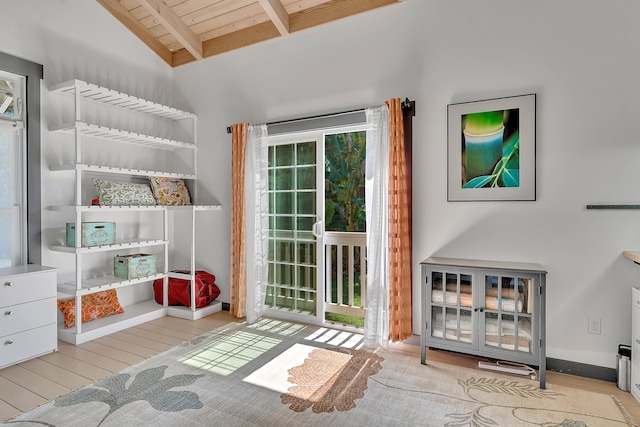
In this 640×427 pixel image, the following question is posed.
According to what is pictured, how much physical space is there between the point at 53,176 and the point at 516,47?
13.0 feet

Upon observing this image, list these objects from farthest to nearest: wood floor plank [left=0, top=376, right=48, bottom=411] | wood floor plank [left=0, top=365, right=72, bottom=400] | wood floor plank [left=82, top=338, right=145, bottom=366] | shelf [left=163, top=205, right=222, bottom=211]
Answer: shelf [left=163, top=205, right=222, bottom=211] < wood floor plank [left=82, top=338, right=145, bottom=366] < wood floor plank [left=0, top=365, right=72, bottom=400] < wood floor plank [left=0, top=376, right=48, bottom=411]

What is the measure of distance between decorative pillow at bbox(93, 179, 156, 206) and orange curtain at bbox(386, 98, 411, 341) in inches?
96.1

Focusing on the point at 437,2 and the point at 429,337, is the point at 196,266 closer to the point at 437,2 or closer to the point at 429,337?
the point at 429,337

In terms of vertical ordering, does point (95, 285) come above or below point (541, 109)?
below

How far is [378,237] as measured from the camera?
2969mm

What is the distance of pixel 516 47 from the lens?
2.57 meters

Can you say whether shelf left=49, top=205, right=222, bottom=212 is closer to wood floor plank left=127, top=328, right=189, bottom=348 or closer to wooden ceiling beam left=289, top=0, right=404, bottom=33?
wood floor plank left=127, top=328, right=189, bottom=348

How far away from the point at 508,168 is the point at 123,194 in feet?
11.1

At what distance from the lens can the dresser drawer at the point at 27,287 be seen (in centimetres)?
249

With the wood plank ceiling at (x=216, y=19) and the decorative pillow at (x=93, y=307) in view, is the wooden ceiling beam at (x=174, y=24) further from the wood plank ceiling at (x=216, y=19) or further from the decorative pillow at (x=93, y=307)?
the decorative pillow at (x=93, y=307)

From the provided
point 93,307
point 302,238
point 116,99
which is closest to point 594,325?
point 302,238

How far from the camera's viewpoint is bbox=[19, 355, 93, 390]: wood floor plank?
7.57 feet

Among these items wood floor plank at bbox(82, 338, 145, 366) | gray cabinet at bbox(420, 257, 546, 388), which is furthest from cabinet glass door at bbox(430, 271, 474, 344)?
wood floor plank at bbox(82, 338, 145, 366)

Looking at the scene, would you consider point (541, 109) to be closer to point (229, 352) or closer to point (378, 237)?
point (378, 237)
